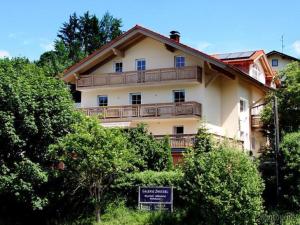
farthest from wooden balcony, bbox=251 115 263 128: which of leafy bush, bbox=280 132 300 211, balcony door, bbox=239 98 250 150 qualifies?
leafy bush, bbox=280 132 300 211

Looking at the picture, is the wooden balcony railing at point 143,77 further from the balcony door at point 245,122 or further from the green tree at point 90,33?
the green tree at point 90,33

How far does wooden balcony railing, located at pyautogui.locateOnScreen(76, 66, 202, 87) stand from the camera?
38.8 metres

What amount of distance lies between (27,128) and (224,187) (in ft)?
30.6

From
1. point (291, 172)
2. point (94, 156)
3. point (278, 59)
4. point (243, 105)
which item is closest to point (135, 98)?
point (243, 105)

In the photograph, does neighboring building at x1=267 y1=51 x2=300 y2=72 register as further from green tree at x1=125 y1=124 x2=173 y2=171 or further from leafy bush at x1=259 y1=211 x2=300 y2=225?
leafy bush at x1=259 y1=211 x2=300 y2=225

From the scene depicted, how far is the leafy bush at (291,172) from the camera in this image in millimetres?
22594

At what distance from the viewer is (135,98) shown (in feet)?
139

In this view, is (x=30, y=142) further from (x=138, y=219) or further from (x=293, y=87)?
(x=293, y=87)

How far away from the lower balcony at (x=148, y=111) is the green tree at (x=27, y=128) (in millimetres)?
10771

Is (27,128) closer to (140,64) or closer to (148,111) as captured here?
(148,111)

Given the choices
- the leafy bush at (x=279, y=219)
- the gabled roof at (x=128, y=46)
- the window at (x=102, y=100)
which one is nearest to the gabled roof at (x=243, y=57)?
the gabled roof at (x=128, y=46)

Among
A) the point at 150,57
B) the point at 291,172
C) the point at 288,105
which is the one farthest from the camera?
the point at 150,57

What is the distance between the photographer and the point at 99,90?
43438 millimetres

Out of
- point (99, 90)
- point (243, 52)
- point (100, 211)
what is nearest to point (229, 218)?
point (100, 211)
